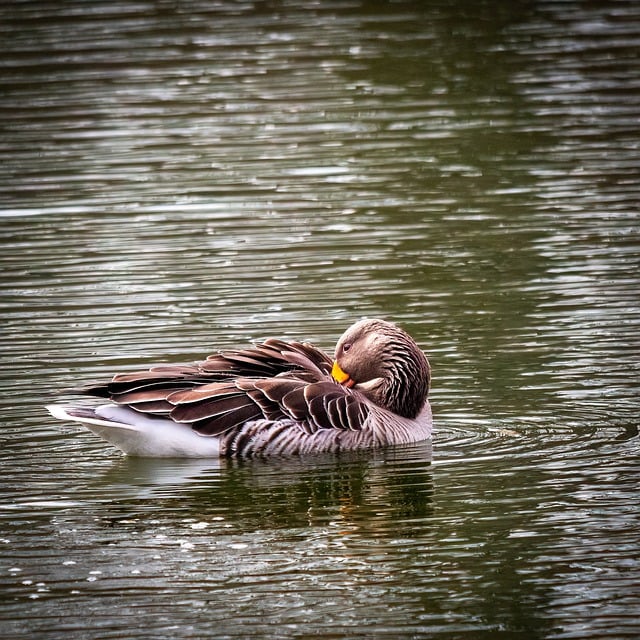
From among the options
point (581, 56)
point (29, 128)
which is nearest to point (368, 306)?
point (29, 128)

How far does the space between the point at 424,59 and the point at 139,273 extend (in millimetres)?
12610

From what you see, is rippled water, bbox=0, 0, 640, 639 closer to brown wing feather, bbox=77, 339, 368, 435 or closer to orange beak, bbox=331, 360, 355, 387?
brown wing feather, bbox=77, 339, 368, 435

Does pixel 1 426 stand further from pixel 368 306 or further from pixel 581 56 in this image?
pixel 581 56

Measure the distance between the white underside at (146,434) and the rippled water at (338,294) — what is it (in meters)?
0.18

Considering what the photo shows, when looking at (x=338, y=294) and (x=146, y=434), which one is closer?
(x=146, y=434)

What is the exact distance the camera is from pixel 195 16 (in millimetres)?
34688

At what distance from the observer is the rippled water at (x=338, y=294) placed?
31.4 ft

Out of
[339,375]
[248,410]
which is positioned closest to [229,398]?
[248,410]

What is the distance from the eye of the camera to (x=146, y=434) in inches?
481

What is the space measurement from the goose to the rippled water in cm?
22

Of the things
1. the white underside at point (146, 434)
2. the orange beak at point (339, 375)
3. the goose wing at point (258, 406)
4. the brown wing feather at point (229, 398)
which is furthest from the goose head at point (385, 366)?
the white underside at point (146, 434)

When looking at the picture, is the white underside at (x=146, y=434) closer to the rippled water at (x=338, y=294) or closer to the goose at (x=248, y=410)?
the goose at (x=248, y=410)

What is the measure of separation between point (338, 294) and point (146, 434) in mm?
4634

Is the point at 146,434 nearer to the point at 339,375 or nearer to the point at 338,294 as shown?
the point at 339,375
